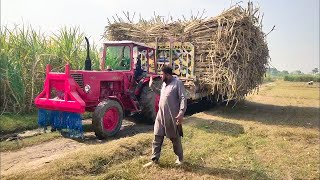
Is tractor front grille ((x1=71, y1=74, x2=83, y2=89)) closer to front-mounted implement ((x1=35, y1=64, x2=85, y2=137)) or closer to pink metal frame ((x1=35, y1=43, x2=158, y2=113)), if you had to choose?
pink metal frame ((x1=35, y1=43, x2=158, y2=113))

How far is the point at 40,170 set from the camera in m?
4.98

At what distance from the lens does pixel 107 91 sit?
8.31 meters

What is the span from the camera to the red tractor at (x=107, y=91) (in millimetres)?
7199

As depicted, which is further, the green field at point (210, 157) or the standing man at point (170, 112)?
the standing man at point (170, 112)

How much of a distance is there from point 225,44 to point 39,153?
20.4ft

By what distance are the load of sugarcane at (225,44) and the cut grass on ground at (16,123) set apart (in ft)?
15.6

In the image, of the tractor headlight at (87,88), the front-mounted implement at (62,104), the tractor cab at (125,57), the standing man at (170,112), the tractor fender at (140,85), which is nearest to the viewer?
the standing man at (170,112)

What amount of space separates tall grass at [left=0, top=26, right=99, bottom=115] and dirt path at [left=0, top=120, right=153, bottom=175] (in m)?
2.99

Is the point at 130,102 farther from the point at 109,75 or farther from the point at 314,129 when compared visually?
the point at 314,129

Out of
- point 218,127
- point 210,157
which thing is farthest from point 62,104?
point 218,127

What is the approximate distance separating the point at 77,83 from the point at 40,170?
2.81m

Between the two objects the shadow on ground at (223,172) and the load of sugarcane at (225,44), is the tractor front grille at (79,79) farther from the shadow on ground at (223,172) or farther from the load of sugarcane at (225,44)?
the load of sugarcane at (225,44)

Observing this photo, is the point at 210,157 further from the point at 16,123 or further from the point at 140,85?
the point at 16,123

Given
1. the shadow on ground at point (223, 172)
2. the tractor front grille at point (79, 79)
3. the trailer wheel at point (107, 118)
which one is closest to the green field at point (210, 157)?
the shadow on ground at point (223, 172)
